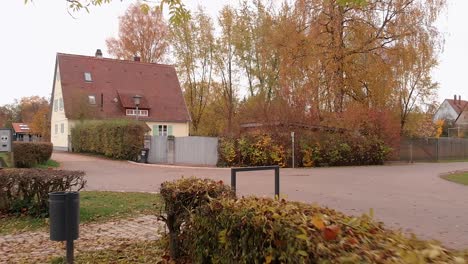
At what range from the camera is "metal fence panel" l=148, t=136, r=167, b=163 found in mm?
28234

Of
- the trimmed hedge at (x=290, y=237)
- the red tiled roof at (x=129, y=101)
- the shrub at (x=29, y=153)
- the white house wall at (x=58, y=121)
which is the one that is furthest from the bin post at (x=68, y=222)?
the red tiled roof at (x=129, y=101)

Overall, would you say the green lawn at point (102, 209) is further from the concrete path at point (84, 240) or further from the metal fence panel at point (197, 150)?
the metal fence panel at point (197, 150)

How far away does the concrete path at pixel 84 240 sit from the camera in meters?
6.20

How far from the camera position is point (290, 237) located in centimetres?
297

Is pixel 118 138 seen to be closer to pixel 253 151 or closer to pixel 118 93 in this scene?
pixel 253 151

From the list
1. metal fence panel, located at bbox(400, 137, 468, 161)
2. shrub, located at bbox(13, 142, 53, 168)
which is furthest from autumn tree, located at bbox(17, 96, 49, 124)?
metal fence panel, located at bbox(400, 137, 468, 161)

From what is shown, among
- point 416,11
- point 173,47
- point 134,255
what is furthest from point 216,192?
point 173,47

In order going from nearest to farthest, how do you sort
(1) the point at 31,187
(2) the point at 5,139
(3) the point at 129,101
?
1. (1) the point at 31,187
2. (2) the point at 5,139
3. (3) the point at 129,101

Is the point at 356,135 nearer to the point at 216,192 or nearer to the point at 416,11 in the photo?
the point at 416,11

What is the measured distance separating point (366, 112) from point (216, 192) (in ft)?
81.4

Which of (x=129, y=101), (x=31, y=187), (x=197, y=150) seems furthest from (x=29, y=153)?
(x=129, y=101)

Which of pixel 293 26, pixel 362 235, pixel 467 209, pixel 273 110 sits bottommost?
pixel 467 209

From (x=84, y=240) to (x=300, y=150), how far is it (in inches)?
755

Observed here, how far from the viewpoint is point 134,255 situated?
5.80m
